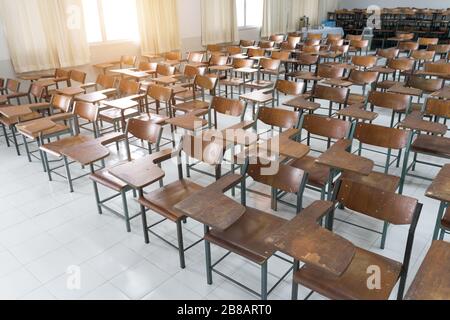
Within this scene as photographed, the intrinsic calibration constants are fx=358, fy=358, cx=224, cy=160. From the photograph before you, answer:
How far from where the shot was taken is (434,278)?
4.86 feet

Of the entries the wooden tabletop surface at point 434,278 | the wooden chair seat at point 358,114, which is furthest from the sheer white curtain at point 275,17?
the wooden tabletop surface at point 434,278

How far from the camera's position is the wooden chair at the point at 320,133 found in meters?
2.68

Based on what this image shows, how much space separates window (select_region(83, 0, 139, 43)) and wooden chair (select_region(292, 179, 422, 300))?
19.7 ft

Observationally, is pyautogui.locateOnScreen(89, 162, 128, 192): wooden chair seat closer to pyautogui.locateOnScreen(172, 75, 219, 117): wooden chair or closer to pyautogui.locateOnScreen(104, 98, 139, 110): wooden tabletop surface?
pyautogui.locateOnScreen(104, 98, 139, 110): wooden tabletop surface

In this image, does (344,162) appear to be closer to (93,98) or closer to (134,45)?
(93,98)

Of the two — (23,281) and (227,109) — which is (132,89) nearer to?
(227,109)

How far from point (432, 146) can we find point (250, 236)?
2087 mm

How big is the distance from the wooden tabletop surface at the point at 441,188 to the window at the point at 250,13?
8.52m

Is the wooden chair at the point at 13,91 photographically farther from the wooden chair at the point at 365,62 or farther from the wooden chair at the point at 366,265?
the wooden chair at the point at 365,62

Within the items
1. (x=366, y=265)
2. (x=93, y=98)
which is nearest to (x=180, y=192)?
(x=366, y=265)

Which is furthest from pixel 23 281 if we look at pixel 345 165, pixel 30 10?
pixel 30 10

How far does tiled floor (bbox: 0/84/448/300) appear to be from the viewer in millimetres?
2270
